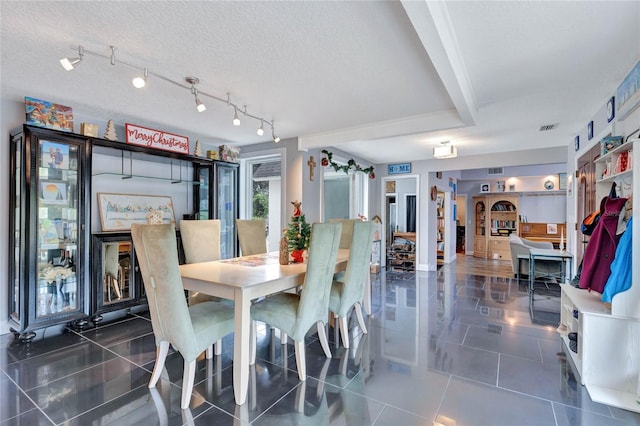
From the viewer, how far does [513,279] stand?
19.6 feet

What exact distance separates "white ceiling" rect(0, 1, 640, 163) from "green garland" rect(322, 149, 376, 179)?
1.28m

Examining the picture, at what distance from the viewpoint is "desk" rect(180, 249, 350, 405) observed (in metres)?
2.06

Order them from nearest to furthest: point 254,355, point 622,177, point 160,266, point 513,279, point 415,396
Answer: point 160,266
point 415,396
point 622,177
point 254,355
point 513,279

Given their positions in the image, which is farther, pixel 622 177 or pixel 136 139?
pixel 136 139

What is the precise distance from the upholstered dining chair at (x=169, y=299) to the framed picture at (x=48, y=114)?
2.05 meters

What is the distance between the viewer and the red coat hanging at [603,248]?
2.28 m

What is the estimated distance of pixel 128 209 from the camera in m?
3.98

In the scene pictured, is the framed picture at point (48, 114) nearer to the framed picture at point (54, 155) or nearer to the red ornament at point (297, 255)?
the framed picture at point (54, 155)

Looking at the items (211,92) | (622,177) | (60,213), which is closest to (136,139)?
(60,213)

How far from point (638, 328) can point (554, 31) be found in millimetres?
2003

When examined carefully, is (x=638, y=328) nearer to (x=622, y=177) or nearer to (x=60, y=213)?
(x=622, y=177)

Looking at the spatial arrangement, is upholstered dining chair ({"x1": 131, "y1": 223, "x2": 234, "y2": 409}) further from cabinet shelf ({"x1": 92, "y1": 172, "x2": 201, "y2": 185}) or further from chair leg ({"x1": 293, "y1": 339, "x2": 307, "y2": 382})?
cabinet shelf ({"x1": 92, "y1": 172, "x2": 201, "y2": 185})

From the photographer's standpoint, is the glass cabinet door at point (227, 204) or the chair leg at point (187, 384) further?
the glass cabinet door at point (227, 204)

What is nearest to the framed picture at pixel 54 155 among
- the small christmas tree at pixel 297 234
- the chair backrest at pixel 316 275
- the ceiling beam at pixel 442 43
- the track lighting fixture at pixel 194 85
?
the track lighting fixture at pixel 194 85
